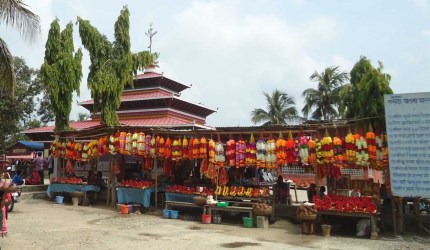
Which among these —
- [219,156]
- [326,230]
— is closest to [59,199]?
[219,156]

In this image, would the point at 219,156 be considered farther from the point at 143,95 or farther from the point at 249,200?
the point at 143,95

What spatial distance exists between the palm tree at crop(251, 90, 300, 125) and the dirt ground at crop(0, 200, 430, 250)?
24599 mm

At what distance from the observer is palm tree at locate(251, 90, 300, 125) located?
116 ft

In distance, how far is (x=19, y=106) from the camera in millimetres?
27562

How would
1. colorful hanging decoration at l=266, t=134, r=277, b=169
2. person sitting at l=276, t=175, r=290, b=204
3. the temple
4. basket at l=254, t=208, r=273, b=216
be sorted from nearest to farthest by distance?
basket at l=254, t=208, r=273, b=216
colorful hanging decoration at l=266, t=134, r=277, b=169
person sitting at l=276, t=175, r=290, b=204
the temple

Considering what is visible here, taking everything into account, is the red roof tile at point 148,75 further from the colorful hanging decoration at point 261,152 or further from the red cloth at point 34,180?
the colorful hanging decoration at point 261,152

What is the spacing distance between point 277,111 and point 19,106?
72.3 feet

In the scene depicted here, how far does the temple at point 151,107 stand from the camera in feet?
72.0

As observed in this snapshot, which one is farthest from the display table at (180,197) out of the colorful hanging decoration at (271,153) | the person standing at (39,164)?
the person standing at (39,164)


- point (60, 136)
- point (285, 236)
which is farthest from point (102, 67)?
point (285, 236)

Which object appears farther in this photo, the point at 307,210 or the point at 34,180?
the point at 34,180

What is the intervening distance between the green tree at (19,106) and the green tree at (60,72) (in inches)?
446

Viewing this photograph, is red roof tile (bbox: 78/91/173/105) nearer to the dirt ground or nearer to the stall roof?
the stall roof

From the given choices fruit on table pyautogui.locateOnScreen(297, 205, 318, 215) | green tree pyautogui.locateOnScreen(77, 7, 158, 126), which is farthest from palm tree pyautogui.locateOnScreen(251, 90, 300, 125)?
fruit on table pyautogui.locateOnScreen(297, 205, 318, 215)
